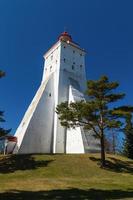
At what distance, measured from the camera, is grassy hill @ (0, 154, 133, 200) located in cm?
1431

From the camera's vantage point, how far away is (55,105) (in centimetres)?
3850

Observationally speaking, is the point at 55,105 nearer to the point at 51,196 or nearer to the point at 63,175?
the point at 63,175

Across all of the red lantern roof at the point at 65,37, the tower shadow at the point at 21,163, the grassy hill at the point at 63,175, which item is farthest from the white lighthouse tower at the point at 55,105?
the tower shadow at the point at 21,163

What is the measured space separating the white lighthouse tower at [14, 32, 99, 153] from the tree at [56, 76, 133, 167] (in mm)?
7519

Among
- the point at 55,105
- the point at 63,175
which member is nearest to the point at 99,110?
the point at 63,175

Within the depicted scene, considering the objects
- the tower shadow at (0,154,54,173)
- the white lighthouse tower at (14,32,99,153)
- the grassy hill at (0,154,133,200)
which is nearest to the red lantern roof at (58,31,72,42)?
the white lighthouse tower at (14,32,99,153)

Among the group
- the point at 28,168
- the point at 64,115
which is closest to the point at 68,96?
the point at 64,115

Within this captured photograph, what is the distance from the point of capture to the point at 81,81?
43281 mm

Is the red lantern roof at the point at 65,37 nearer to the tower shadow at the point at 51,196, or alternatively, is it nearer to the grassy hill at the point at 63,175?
the grassy hill at the point at 63,175

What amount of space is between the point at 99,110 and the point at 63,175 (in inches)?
315

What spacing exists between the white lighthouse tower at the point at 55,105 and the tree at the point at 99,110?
7.52m

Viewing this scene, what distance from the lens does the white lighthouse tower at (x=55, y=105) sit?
34344mm

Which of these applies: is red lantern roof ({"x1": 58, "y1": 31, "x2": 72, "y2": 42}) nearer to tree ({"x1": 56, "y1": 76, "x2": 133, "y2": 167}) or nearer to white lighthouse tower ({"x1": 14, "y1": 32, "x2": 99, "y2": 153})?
white lighthouse tower ({"x1": 14, "y1": 32, "x2": 99, "y2": 153})

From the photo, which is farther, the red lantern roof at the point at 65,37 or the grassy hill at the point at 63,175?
the red lantern roof at the point at 65,37
